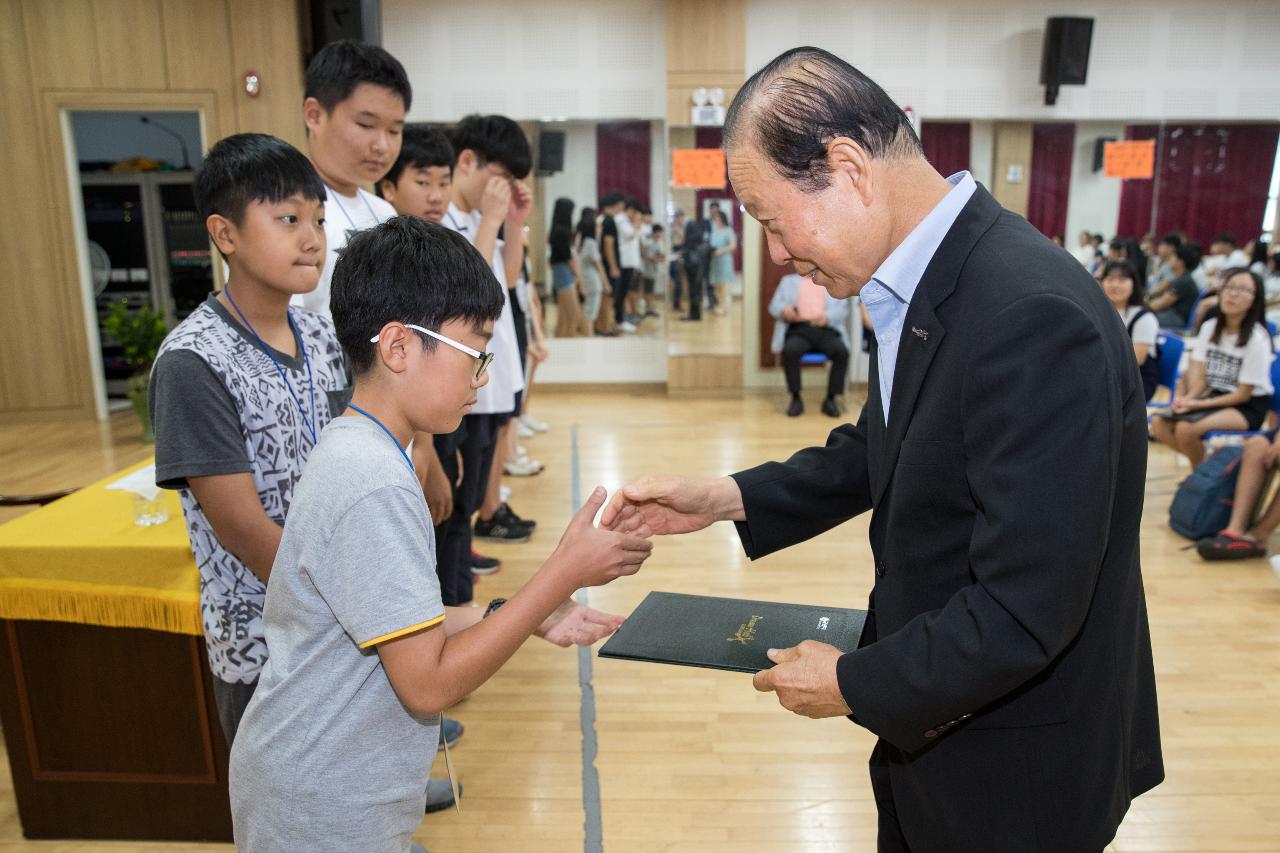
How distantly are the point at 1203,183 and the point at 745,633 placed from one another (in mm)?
8942

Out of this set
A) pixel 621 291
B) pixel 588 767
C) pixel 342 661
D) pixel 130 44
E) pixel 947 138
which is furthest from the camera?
pixel 621 291

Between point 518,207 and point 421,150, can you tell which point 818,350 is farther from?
point 421,150

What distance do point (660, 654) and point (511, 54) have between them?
302 inches

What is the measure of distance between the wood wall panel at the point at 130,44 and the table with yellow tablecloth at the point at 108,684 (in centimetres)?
617

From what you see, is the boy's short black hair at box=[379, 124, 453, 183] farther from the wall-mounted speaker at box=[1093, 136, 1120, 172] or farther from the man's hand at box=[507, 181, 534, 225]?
the wall-mounted speaker at box=[1093, 136, 1120, 172]

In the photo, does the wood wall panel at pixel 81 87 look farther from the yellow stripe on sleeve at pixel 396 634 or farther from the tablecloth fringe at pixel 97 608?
the yellow stripe on sleeve at pixel 396 634

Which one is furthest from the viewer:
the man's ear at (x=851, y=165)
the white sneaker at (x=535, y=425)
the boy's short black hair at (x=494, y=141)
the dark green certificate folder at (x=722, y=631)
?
the white sneaker at (x=535, y=425)

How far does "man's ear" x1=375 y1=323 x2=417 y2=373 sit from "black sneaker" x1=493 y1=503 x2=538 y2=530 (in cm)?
330

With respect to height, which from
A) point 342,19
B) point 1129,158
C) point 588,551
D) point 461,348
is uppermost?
point 342,19

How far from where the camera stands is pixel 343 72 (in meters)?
2.21

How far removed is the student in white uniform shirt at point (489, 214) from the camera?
9.65 ft

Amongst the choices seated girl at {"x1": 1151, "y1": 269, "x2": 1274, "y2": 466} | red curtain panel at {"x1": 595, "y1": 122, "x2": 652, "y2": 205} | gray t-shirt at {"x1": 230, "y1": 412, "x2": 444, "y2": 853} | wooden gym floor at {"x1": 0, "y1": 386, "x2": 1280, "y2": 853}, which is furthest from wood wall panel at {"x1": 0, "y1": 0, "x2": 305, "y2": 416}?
gray t-shirt at {"x1": 230, "y1": 412, "x2": 444, "y2": 853}

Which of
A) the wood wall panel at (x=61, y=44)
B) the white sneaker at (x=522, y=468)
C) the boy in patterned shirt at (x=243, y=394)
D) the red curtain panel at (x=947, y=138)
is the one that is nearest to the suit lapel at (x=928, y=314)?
the boy in patterned shirt at (x=243, y=394)

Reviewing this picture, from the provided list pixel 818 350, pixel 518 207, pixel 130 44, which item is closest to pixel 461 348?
pixel 518 207
